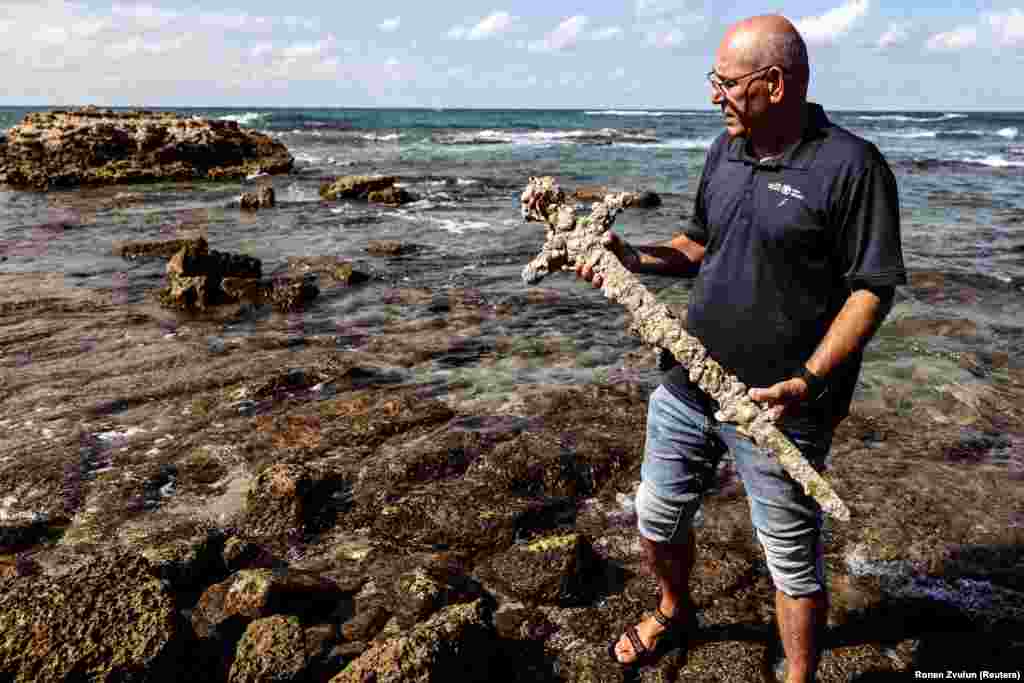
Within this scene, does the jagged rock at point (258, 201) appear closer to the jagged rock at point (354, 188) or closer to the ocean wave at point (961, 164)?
the jagged rock at point (354, 188)

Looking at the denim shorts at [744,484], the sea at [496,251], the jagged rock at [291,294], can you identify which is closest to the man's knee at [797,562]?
the denim shorts at [744,484]

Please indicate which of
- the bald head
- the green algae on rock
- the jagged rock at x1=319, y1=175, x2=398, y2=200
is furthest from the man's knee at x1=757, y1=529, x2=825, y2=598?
the jagged rock at x1=319, y1=175, x2=398, y2=200

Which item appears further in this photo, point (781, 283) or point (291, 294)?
point (291, 294)

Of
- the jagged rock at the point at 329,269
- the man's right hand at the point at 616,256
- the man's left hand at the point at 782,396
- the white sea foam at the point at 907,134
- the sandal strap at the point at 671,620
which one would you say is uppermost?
the white sea foam at the point at 907,134

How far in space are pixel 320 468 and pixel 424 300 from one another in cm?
547

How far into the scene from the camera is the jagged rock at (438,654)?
2947 mm

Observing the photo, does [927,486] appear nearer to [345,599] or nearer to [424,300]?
[345,599]

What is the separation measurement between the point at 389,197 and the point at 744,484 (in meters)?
20.3

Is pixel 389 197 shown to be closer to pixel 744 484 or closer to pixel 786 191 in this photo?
pixel 744 484

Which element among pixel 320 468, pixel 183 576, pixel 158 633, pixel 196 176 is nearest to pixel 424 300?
pixel 320 468

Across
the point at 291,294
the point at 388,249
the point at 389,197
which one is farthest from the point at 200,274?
the point at 389,197

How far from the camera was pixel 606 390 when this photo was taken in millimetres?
6969

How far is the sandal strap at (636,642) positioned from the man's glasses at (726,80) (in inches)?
99.7

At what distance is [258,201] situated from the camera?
2105 centimetres
